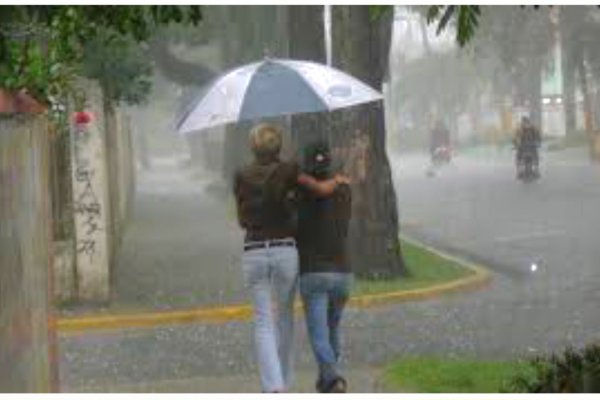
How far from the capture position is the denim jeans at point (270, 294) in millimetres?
6922

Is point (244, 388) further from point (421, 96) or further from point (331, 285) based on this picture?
point (421, 96)

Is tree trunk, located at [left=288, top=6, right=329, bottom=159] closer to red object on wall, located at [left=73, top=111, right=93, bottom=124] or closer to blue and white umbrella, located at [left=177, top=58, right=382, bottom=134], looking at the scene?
red object on wall, located at [left=73, top=111, right=93, bottom=124]

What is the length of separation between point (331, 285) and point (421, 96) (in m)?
78.3

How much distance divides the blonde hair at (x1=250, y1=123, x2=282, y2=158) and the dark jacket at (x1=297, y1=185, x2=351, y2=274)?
0.98 feet

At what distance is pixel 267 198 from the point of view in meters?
6.91

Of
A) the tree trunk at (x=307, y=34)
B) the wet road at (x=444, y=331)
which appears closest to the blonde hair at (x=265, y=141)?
the wet road at (x=444, y=331)

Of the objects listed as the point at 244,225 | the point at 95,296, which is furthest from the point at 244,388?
the point at 95,296

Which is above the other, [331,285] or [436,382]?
[331,285]

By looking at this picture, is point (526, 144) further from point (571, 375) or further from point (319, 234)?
point (571, 375)

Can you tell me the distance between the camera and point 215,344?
9.98 m

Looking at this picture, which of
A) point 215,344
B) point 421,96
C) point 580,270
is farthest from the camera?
point 421,96

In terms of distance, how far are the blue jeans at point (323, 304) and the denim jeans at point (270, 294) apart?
98 millimetres

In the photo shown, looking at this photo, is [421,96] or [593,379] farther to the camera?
[421,96]

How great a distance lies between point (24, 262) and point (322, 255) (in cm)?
205
